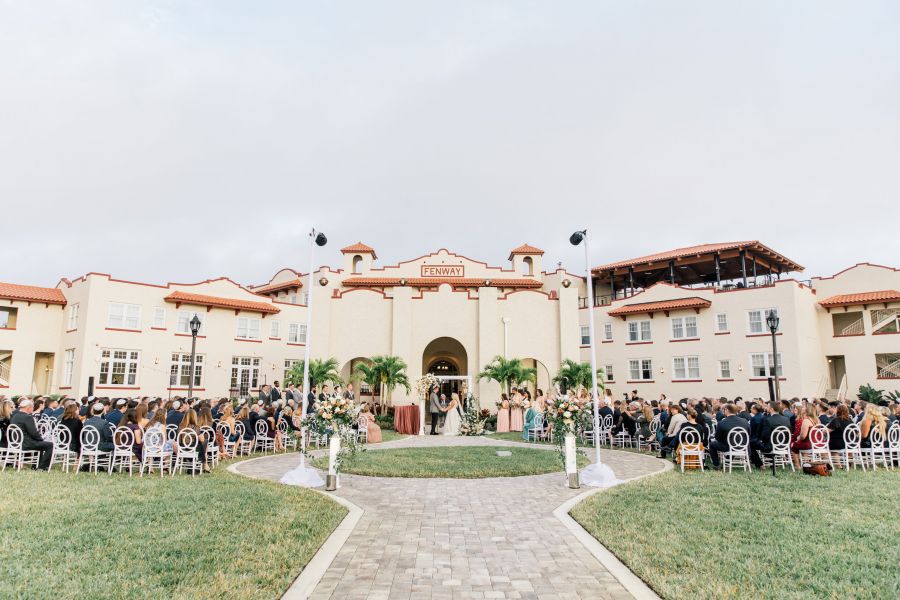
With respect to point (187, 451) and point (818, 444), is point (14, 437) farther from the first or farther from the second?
point (818, 444)

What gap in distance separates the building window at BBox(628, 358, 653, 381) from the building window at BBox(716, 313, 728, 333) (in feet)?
15.5

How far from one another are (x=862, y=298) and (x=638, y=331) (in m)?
12.8

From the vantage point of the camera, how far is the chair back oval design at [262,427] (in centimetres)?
1614

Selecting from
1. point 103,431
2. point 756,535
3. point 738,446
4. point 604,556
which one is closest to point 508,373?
point 738,446

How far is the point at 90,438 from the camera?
38.3ft

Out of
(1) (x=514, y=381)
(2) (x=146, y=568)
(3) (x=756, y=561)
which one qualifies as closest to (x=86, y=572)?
(2) (x=146, y=568)

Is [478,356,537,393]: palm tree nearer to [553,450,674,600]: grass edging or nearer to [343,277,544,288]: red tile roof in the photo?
[343,277,544,288]: red tile roof

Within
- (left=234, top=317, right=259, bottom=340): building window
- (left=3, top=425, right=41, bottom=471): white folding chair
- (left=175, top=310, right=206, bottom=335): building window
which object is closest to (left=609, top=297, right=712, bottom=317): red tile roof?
(left=234, top=317, right=259, bottom=340): building window

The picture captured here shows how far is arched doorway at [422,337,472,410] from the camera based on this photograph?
115 feet

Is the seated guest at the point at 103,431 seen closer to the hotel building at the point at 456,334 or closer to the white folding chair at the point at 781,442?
the white folding chair at the point at 781,442

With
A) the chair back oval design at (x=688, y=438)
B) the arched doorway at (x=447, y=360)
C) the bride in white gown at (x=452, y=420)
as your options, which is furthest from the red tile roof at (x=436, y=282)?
the chair back oval design at (x=688, y=438)

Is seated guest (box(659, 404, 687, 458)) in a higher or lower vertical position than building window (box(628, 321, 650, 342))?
lower

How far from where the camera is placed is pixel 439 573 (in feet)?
18.1

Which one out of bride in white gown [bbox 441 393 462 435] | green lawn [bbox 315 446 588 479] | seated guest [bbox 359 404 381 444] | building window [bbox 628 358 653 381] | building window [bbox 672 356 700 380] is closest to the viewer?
green lawn [bbox 315 446 588 479]
